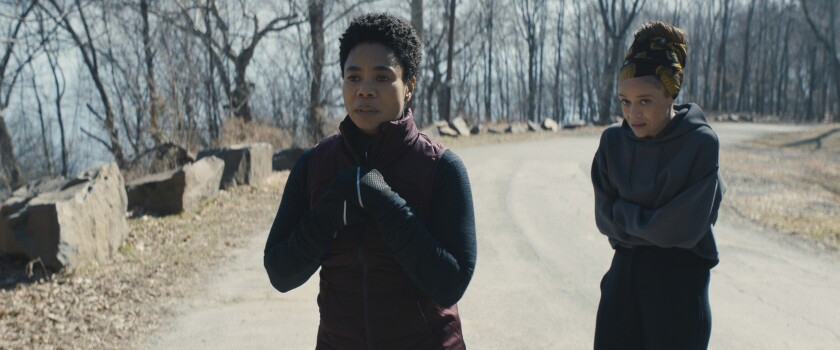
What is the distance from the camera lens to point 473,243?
1989 millimetres

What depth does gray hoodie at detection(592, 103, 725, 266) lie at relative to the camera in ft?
7.98

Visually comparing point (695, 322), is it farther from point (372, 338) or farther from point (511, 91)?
point (511, 91)

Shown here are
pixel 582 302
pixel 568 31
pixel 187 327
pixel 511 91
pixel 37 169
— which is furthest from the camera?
pixel 511 91

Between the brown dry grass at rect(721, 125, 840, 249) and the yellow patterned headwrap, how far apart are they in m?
6.18

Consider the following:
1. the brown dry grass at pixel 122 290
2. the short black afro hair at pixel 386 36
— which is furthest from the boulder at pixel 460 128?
the short black afro hair at pixel 386 36

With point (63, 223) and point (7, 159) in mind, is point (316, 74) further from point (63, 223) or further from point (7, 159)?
point (63, 223)

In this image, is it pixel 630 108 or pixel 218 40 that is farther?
pixel 218 40

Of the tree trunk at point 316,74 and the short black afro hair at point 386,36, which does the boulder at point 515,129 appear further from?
the short black afro hair at point 386,36

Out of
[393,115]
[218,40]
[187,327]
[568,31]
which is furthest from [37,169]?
[568,31]

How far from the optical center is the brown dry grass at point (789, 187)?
28.4ft

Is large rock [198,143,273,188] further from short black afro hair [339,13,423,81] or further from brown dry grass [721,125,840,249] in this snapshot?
short black afro hair [339,13,423,81]

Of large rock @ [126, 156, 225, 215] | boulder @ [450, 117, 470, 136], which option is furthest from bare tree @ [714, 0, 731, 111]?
large rock @ [126, 156, 225, 215]

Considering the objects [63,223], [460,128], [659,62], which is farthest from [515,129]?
[659,62]

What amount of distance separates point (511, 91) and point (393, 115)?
222 ft
